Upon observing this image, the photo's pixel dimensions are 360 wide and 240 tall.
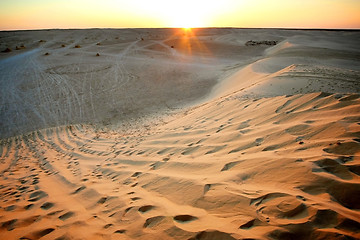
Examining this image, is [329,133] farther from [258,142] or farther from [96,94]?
[96,94]

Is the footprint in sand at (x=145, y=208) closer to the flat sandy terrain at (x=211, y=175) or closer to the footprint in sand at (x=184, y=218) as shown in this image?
the flat sandy terrain at (x=211, y=175)

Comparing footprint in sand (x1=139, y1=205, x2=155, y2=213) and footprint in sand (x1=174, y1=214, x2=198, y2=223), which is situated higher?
footprint in sand (x1=174, y1=214, x2=198, y2=223)

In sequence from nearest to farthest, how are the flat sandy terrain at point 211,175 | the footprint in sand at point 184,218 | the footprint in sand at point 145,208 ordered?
the flat sandy terrain at point 211,175 → the footprint in sand at point 184,218 → the footprint in sand at point 145,208

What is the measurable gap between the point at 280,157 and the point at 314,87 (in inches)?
141

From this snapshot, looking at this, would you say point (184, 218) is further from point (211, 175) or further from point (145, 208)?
point (211, 175)

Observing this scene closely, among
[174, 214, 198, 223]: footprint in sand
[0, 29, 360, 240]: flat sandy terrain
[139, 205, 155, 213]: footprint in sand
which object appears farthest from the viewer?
[139, 205, 155, 213]: footprint in sand

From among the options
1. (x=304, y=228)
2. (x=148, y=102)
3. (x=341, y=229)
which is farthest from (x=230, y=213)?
(x=148, y=102)

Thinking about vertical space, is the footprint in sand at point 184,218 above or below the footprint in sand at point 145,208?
above

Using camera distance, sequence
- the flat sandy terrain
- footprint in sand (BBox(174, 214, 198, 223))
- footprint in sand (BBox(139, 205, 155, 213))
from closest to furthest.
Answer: the flat sandy terrain < footprint in sand (BBox(174, 214, 198, 223)) < footprint in sand (BBox(139, 205, 155, 213))

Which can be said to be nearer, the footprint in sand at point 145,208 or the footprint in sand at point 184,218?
the footprint in sand at point 184,218

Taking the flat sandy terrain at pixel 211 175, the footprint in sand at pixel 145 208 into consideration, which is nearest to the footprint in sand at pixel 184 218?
the flat sandy terrain at pixel 211 175

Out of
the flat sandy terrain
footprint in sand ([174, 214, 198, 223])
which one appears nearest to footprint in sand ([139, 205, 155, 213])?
the flat sandy terrain

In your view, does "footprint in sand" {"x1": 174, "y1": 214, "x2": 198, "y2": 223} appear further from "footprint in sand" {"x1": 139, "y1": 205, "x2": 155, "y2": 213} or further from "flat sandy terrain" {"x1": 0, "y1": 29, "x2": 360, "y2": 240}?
"footprint in sand" {"x1": 139, "y1": 205, "x2": 155, "y2": 213}

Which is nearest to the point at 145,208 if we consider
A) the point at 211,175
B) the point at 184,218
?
the point at 184,218
